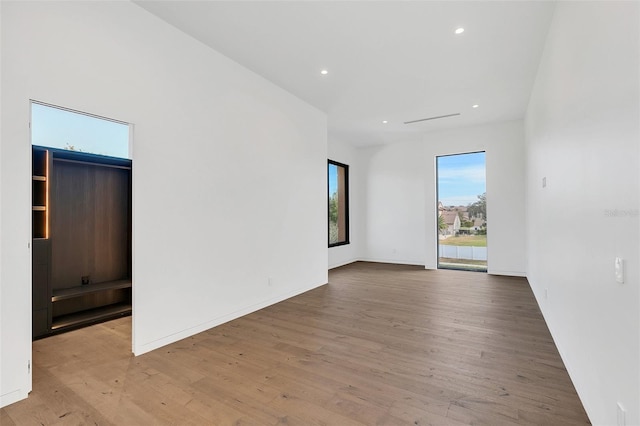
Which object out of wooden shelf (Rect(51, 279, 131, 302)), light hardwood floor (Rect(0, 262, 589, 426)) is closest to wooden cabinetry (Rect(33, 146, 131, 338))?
wooden shelf (Rect(51, 279, 131, 302))

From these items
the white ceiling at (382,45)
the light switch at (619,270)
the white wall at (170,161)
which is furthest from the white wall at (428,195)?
the light switch at (619,270)

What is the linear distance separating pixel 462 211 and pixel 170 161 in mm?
6065

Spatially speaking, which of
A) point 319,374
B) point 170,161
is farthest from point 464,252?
point 170,161

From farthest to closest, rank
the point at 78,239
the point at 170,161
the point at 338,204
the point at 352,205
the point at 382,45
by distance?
the point at 352,205 < the point at 338,204 < the point at 78,239 < the point at 382,45 < the point at 170,161

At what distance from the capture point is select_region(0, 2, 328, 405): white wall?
213cm

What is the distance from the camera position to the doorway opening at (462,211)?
668cm

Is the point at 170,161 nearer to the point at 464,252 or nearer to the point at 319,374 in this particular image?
the point at 319,374

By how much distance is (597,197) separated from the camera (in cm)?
169

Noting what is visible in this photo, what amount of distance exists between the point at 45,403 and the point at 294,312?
8.11 ft

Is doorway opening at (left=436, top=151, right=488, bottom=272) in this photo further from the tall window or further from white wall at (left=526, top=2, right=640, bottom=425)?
white wall at (left=526, top=2, right=640, bottom=425)

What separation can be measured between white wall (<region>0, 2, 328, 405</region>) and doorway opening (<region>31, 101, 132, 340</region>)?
24.2 inches

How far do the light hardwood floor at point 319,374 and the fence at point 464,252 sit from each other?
9.40 ft

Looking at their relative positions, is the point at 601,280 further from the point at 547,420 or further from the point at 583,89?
the point at 583,89

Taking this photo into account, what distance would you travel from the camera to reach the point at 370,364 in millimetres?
2602
